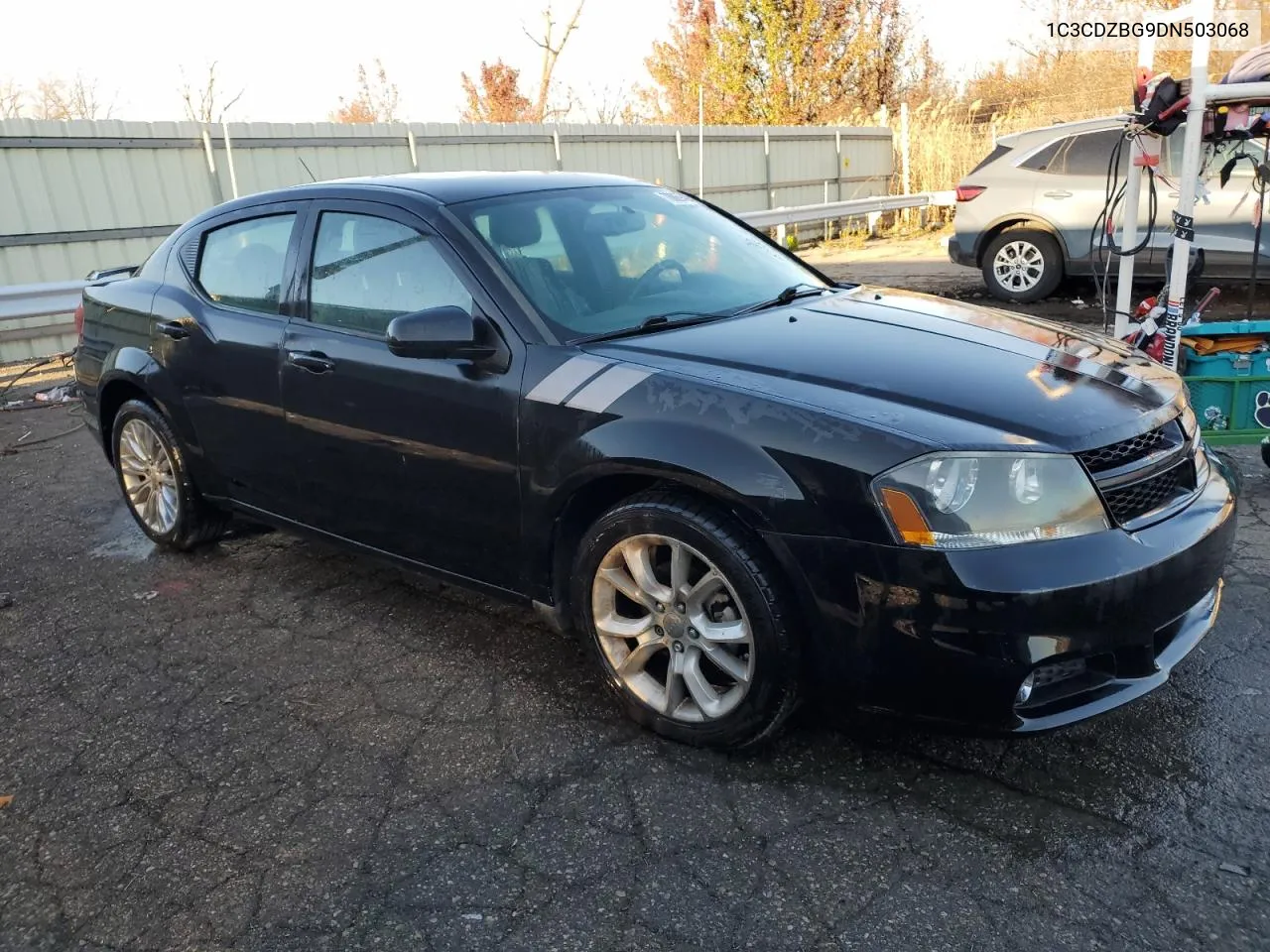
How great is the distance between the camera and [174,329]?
13.9 feet

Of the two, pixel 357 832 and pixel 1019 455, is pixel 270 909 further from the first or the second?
pixel 1019 455

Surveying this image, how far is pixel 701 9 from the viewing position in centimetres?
2770

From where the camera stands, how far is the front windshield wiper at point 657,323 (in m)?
3.08

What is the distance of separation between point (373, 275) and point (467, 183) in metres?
0.48

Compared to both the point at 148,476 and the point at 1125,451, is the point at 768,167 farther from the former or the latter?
the point at 1125,451

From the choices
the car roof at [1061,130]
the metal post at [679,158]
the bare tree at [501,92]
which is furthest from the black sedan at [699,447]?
the bare tree at [501,92]

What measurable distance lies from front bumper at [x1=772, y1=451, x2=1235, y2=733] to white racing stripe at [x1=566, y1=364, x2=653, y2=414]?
621 mm

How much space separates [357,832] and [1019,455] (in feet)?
6.30

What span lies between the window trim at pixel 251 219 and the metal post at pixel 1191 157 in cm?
391

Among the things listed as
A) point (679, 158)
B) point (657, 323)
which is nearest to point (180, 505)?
point (657, 323)

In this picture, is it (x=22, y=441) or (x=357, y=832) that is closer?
(x=357, y=832)

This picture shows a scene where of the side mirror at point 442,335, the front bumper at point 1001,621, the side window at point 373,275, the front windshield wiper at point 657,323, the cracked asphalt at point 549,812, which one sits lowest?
the cracked asphalt at point 549,812

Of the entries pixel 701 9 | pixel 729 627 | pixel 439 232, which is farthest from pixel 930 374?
pixel 701 9

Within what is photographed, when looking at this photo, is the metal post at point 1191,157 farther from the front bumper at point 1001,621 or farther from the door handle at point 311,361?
the door handle at point 311,361
